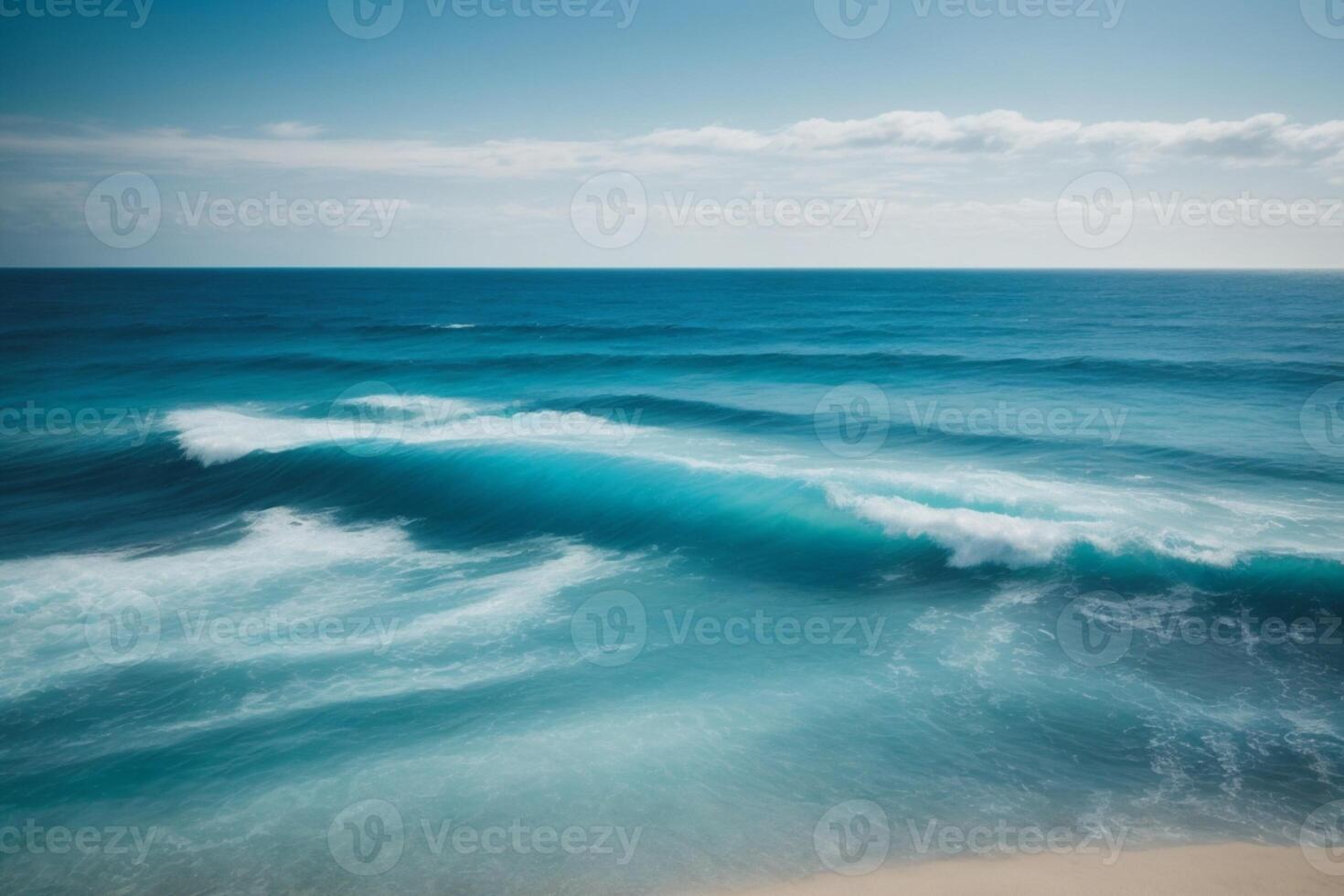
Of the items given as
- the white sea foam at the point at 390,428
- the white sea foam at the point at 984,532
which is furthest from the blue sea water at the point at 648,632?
the white sea foam at the point at 390,428

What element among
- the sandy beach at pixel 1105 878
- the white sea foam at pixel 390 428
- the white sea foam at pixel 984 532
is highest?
the white sea foam at pixel 390 428

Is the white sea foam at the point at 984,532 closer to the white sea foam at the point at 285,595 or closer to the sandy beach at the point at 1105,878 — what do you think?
the white sea foam at the point at 285,595

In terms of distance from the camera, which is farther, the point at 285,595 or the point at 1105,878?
the point at 285,595

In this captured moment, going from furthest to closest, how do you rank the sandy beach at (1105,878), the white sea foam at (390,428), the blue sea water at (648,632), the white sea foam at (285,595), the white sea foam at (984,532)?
the white sea foam at (390,428) < the white sea foam at (984,532) < the white sea foam at (285,595) < the blue sea water at (648,632) < the sandy beach at (1105,878)

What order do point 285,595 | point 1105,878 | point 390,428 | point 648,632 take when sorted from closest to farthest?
point 1105,878
point 648,632
point 285,595
point 390,428

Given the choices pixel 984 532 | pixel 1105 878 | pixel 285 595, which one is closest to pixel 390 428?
pixel 285 595

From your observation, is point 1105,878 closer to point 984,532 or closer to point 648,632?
point 648,632

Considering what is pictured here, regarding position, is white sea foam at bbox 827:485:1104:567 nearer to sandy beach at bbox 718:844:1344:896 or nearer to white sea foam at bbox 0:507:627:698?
white sea foam at bbox 0:507:627:698
